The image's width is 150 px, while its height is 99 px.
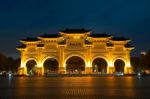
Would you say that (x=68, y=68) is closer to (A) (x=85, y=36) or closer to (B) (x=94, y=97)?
(A) (x=85, y=36)

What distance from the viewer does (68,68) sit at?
91.6m

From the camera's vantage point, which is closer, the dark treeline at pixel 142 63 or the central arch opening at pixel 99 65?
the dark treeline at pixel 142 63

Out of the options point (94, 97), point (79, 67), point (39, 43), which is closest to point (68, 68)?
point (79, 67)

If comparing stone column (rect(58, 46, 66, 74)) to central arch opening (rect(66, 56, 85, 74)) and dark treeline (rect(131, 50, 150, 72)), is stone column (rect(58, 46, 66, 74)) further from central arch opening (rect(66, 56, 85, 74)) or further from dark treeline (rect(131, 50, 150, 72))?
dark treeline (rect(131, 50, 150, 72))

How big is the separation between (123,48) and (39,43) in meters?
18.1

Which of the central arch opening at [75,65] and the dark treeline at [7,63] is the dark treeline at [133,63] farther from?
the central arch opening at [75,65]

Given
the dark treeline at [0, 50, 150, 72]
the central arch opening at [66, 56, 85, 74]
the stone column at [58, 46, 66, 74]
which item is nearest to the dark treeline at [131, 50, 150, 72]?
the dark treeline at [0, 50, 150, 72]

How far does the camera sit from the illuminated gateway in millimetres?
72812

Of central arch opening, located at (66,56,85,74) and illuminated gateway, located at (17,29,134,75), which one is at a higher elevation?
illuminated gateway, located at (17,29,134,75)

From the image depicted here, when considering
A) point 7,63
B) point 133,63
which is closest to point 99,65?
point 133,63

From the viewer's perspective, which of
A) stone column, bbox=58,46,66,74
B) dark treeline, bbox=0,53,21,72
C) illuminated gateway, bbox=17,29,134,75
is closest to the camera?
stone column, bbox=58,46,66,74

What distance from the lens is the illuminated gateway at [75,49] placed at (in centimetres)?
7281

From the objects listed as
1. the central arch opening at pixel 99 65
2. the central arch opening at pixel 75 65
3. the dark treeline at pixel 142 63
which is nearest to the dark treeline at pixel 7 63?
the central arch opening at pixel 75 65

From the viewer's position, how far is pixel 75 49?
7281 centimetres
